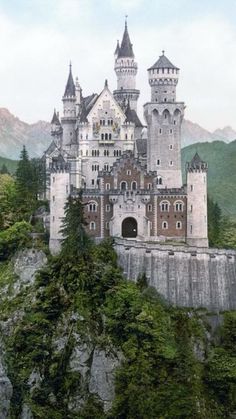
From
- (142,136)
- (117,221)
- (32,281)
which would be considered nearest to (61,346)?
(32,281)

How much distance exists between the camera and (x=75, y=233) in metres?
72.6

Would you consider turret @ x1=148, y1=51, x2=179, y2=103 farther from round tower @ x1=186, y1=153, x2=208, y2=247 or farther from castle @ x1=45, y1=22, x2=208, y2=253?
round tower @ x1=186, y1=153, x2=208, y2=247

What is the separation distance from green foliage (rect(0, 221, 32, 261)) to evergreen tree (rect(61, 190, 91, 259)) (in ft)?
19.4

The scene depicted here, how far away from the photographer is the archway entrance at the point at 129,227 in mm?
82188

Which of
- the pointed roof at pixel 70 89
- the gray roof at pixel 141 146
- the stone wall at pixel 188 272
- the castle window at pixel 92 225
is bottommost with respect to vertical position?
the stone wall at pixel 188 272

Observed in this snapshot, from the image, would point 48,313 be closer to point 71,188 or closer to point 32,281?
point 32,281

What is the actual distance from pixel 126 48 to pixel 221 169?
3178 inches

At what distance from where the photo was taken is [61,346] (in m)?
69.6

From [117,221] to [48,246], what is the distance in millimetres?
7268

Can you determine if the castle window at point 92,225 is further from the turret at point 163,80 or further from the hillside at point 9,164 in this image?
the hillside at point 9,164

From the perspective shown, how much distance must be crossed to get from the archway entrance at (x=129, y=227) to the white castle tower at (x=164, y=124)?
567 centimetres

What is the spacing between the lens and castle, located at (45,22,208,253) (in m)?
80.8

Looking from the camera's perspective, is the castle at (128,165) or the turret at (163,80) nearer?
the castle at (128,165)

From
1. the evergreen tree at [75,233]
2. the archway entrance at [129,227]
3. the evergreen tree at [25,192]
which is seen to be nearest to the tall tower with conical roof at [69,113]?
the evergreen tree at [25,192]
